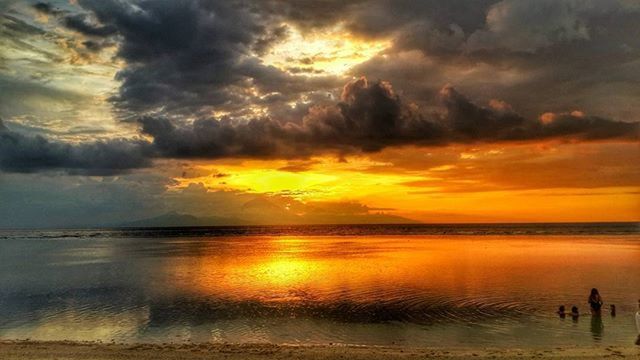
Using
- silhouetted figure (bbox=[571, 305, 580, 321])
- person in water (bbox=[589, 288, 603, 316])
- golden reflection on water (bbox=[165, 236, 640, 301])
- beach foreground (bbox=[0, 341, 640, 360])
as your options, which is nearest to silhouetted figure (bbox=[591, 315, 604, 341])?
person in water (bbox=[589, 288, 603, 316])

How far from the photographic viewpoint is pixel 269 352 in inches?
912

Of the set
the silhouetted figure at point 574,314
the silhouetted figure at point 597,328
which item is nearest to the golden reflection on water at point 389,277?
the silhouetted figure at point 574,314

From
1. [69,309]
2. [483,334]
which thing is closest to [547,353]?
[483,334]

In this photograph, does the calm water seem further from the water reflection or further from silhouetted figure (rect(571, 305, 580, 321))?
silhouetted figure (rect(571, 305, 580, 321))

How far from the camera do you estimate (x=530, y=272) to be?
54.6m

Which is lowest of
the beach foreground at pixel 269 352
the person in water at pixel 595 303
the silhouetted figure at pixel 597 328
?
the silhouetted figure at pixel 597 328

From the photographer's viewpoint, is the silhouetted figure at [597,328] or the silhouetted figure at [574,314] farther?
the silhouetted figure at [574,314]

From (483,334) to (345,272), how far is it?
101ft

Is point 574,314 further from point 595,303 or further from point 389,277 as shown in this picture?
point 389,277

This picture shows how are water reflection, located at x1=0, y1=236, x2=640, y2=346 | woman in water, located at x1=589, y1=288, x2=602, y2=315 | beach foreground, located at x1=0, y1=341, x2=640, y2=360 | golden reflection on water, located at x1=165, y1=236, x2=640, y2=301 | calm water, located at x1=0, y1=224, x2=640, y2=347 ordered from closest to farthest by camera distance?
beach foreground, located at x1=0, y1=341, x2=640, y2=360 → calm water, located at x1=0, y1=224, x2=640, y2=347 → water reflection, located at x1=0, y1=236, x2=640, y2=346 → woman in water, located at x1=589, y1=288, x2=602, y2=315 → golden reflection on water, located at x1=165, y1=236, x2=640, y2=301

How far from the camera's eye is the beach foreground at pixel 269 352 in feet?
72.8

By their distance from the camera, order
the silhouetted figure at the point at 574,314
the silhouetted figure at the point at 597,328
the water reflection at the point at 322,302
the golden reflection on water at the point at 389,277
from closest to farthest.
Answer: the silhouetted figure at the point at 597,328
the water reflection at the point at 322,302
the silhouetted figure at the point at 574,314
the golden reflection on water at the point at 389,277

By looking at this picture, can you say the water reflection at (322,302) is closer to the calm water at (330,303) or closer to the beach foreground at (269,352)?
the calm water at (330,303)

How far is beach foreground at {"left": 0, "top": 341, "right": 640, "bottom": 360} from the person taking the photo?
2219 centimetres
